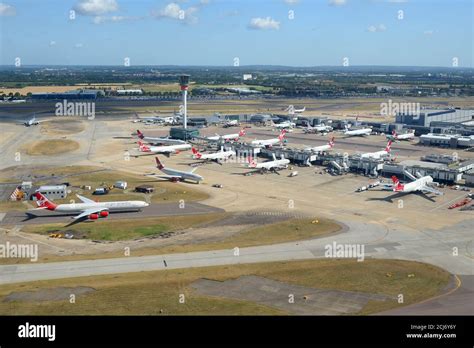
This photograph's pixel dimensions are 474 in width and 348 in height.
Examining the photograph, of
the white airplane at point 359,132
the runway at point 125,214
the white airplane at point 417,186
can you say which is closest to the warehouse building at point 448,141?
the white airplane at point 359,132

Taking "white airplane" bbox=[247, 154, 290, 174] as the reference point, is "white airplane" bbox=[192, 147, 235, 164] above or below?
above

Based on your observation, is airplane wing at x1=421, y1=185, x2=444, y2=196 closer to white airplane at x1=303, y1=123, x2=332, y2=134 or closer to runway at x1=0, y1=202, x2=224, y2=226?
runway at x1=0, y1=202, x2=224, y2=226

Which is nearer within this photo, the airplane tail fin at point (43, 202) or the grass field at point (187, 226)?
the grass field at point (187, 226)

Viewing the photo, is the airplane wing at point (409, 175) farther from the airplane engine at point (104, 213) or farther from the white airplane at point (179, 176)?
the airplane engine at point (104, 213)

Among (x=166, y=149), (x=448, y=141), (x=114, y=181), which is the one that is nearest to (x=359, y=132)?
(x=448, y=141)

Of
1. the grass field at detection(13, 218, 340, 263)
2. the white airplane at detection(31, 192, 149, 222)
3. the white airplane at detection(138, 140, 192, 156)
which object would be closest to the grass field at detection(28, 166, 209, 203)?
the white airplane at detection(31, 192, 149, 222)
